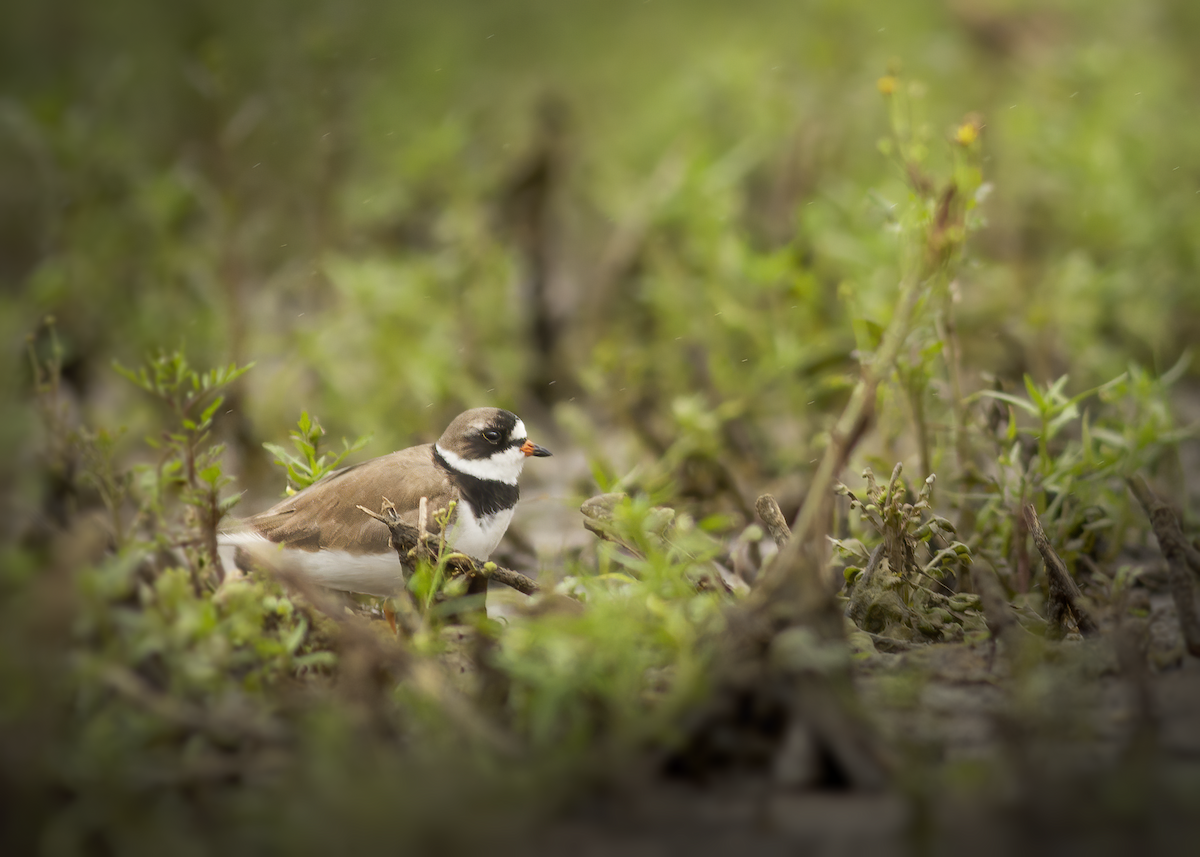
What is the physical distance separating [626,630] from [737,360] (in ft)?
10.2

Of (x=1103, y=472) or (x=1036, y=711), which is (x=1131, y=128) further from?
(x=1036, y=711)

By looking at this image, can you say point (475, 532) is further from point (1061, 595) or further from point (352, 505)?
point (1061, 595)

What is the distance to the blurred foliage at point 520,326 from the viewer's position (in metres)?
2.18

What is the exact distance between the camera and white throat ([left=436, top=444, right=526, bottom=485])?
3443 millimetres

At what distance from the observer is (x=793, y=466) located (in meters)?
4.57

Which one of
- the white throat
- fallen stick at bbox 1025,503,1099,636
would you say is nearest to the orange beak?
the white throat

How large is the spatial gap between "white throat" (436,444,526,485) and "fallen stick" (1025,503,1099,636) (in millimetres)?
1472

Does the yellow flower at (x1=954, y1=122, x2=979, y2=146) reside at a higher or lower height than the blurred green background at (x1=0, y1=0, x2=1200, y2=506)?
lower

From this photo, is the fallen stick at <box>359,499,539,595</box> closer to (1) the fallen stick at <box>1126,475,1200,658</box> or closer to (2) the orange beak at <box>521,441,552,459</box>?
(2) the orange beak at <box>521,441,552,459</box>

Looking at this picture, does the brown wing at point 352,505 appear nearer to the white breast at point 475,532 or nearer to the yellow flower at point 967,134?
the white breast at point 475,532

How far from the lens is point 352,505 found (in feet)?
10.8

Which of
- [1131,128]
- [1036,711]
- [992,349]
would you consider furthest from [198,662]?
[1131,128]

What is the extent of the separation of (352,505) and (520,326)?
2.74 metres

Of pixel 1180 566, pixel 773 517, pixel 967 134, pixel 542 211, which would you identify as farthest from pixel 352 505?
pixel 542 211
